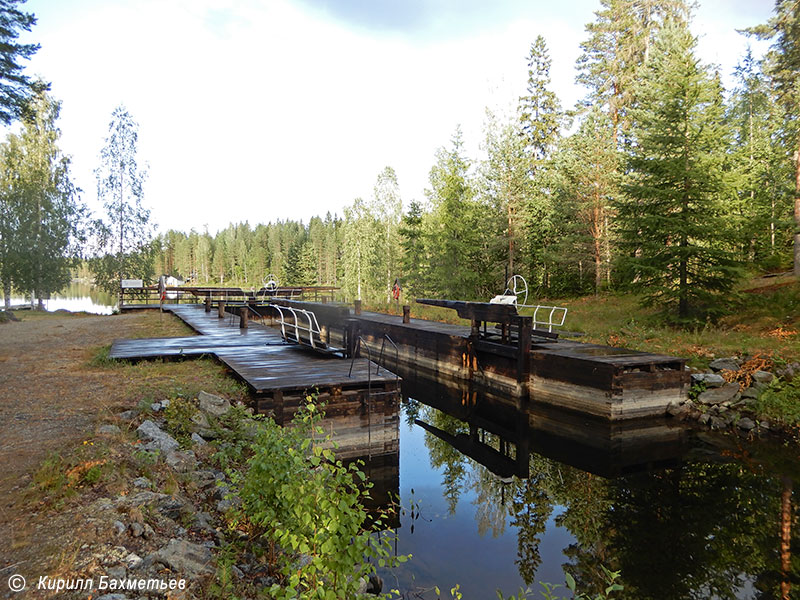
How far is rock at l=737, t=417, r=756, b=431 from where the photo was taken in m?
9.62

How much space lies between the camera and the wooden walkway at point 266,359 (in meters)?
8.13

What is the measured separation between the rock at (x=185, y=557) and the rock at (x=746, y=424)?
35.0ft

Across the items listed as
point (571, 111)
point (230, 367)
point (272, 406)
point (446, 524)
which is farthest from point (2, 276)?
point (571, 111)

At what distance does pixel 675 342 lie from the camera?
13227mm

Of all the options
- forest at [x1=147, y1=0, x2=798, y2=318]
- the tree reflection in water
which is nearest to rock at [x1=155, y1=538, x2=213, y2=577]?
the tree reflection in water

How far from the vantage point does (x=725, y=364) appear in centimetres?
1104

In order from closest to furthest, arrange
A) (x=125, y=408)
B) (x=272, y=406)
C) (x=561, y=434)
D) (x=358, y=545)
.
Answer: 1. (x=358, y=545)
2. (x=125, y=408)
3. (x=272, y=406)
4. (x=561, y=434)

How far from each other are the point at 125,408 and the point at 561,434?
8896 millimetres

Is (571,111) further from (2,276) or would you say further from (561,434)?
(2,276)

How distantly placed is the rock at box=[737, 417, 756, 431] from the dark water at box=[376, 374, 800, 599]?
0.30 meters

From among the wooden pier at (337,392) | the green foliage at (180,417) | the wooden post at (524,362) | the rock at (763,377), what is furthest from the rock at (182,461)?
the rock at (763,377)

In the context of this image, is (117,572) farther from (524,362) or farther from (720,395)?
(720,395)

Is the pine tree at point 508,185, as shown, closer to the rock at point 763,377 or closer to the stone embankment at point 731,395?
the stone embankment at point 731,395

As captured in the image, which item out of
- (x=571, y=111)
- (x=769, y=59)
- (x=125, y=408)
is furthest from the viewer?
(x=571, y=111)
